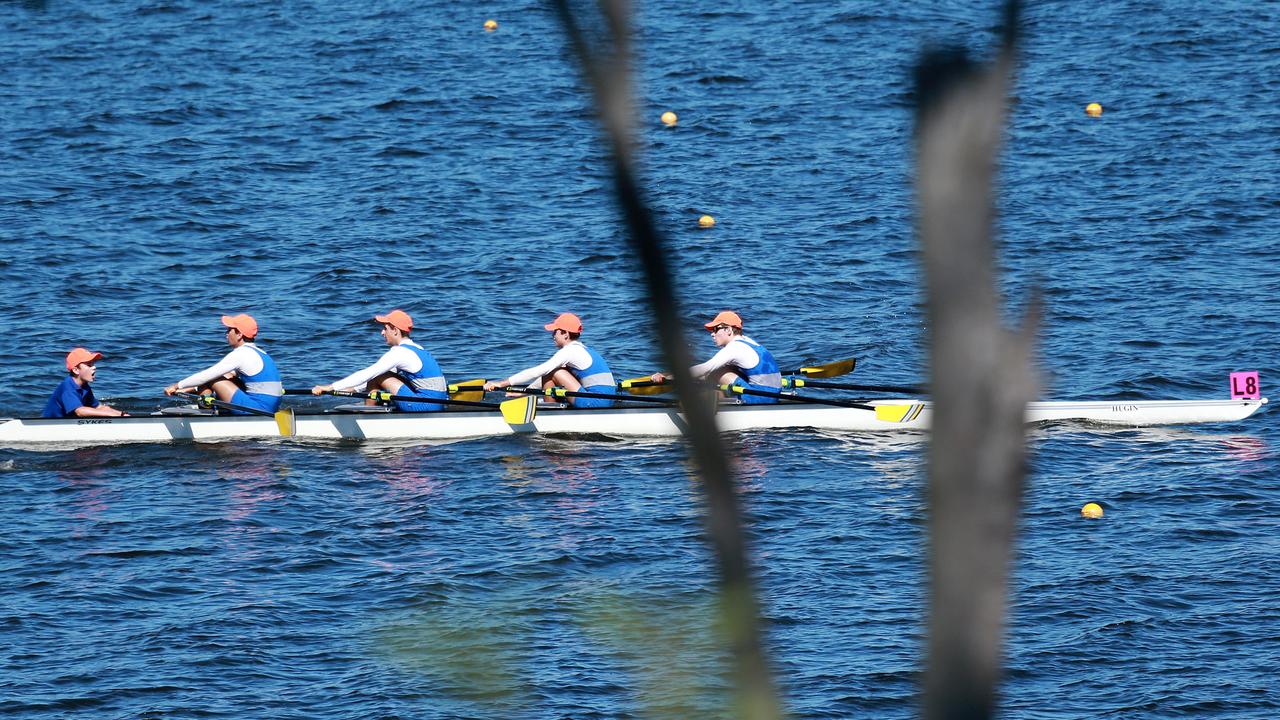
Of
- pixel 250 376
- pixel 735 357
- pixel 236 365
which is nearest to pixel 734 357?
pixel 735 357

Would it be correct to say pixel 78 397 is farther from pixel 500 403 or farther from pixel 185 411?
pixel 500 403

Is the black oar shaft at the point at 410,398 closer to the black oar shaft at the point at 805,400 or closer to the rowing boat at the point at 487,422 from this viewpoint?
the rowing boat at the point at 487,422

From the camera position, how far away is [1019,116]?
3183 centimetres

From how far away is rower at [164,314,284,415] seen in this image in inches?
682

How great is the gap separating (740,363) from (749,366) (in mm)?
105

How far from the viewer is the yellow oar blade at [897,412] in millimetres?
17422

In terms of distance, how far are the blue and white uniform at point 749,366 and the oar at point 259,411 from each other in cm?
436

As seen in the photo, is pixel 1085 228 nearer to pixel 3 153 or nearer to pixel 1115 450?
pixel 1115 450

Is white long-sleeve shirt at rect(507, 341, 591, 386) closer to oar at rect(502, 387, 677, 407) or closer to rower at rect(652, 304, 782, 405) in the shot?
oar at rect(502, 387, 677, 407)

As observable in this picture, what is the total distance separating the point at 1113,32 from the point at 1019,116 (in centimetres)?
579

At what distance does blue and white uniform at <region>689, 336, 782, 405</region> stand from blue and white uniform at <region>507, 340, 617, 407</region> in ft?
3.61

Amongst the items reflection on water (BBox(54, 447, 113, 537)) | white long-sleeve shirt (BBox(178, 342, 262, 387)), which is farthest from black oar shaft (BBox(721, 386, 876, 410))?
reflection on water (BBox(54, 447, 113, 537))

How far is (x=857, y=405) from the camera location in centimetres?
1727

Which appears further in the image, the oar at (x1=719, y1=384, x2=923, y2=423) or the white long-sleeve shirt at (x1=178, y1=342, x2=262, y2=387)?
the white long-sleeve shirt at (x1=178, y1=342, x2=262, y2=387)
